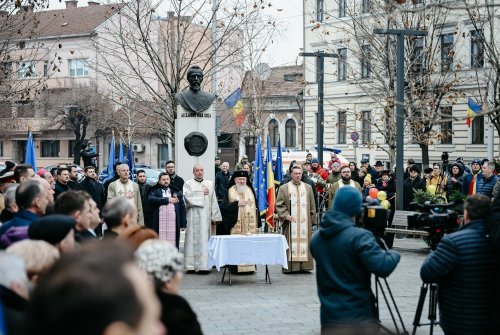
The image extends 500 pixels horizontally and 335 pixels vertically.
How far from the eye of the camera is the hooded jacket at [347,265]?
237 inches

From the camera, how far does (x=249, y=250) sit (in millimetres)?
13273

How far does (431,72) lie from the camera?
2855cm

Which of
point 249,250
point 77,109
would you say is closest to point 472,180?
point 249,250

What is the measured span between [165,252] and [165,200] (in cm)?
1036

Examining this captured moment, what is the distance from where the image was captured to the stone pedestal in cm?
1662

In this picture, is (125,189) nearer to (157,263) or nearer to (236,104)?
(157,263)

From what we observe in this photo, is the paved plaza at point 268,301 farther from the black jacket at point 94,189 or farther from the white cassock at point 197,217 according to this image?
the black jacket at point 94,189

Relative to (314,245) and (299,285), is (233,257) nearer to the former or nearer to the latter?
(299,285)

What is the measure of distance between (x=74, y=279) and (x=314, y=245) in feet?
14.8

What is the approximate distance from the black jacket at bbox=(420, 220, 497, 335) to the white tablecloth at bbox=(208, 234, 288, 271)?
7075 millimetres

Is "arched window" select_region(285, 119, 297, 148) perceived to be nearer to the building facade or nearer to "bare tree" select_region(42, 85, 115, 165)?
the building facade

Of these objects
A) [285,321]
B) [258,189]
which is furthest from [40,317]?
[258,189]

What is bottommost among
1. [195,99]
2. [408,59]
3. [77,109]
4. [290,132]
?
[195,99]

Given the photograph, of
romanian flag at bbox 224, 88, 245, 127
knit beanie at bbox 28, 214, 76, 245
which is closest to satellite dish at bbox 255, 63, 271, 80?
romanian flag at bbox 224, 88, 245, 127
